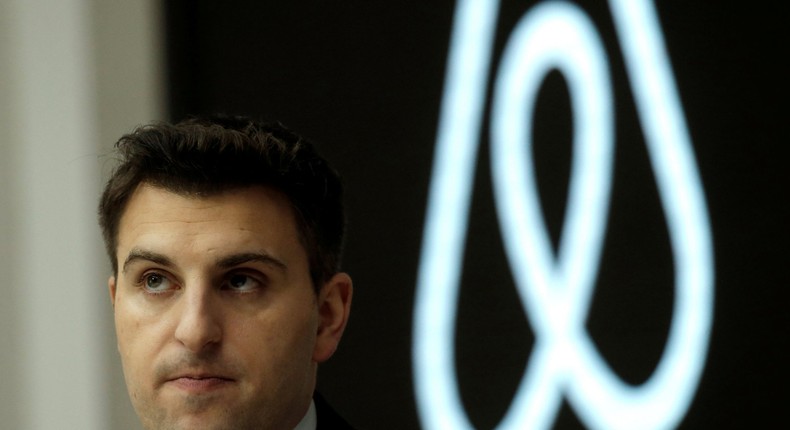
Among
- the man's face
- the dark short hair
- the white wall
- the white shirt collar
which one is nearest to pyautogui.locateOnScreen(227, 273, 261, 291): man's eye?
the man's face

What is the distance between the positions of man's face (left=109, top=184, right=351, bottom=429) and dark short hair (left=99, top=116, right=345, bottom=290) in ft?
0.07

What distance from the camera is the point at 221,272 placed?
1.40 meters

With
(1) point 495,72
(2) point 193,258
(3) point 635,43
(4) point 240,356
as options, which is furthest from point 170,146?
(3) point 635,43

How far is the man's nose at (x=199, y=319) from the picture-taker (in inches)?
53.2

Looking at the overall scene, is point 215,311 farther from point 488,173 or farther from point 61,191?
point 61,191

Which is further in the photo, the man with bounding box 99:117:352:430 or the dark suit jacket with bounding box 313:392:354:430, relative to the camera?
the dark suit jacket with bounding box 313:392:354:430

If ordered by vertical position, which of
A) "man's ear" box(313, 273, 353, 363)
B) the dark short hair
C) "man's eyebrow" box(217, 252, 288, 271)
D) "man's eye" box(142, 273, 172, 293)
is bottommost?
"man's ear" box(313, 273, 353, 363)

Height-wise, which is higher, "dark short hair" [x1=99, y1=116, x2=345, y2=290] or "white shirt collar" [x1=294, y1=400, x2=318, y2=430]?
"dark short hair" [x1=99, y1=116, x2=345, y2=290]

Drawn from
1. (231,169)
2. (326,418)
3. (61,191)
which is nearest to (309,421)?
(326,418)

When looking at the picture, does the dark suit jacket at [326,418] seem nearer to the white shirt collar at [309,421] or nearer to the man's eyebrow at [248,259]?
the white shirt collar at [309,421]

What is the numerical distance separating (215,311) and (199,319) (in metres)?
0.03

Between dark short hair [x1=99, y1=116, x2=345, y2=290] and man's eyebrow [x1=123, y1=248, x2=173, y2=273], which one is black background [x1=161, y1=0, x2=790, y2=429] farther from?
man's eyebrow [x1=123, y1=248, x2=173, y2=273]

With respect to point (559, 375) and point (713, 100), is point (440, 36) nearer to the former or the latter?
point (713, 100)

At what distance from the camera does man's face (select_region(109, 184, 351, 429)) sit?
138 cm
